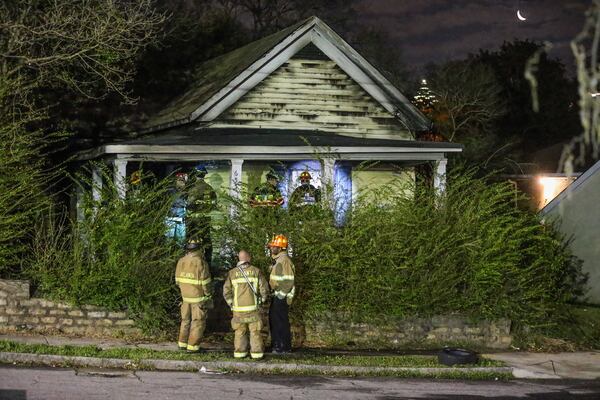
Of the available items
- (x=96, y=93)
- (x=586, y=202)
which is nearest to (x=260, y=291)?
(x=586, y=202)

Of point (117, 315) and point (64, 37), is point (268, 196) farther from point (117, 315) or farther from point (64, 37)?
point (64, 37)

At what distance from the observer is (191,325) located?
42.0 ft

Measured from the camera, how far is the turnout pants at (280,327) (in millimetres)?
13242

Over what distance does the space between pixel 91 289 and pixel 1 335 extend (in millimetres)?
1443

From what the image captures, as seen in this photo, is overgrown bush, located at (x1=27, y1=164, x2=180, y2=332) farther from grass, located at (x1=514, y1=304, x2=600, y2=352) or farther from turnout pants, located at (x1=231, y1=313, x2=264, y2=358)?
grass, located at (x1=514, y1=304, x2=600, y2=352)

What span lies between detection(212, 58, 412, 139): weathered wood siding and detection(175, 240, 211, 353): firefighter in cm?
849

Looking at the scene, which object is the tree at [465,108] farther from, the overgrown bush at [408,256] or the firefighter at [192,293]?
the firefighter at [192,293]

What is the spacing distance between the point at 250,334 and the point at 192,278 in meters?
1.14

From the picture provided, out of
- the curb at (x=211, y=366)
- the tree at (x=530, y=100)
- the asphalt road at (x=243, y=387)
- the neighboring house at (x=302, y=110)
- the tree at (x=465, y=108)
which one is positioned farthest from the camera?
the tree at (x=530, y=100)

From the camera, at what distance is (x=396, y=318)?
14.5 m

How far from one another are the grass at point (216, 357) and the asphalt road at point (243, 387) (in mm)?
545

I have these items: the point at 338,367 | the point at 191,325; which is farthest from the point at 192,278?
the point at 338,367

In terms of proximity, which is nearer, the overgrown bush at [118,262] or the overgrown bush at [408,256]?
the overgrown bush at [118,262]

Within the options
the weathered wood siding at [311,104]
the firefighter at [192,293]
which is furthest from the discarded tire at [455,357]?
the weathered wood siding at [311,104]
